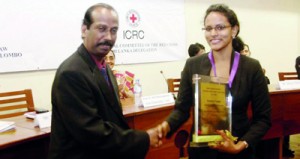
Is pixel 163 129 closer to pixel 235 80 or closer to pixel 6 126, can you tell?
pixel 235 80

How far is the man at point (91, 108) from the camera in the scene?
123 centimetres

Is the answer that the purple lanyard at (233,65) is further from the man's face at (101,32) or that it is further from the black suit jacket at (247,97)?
the man's face at (101,32)

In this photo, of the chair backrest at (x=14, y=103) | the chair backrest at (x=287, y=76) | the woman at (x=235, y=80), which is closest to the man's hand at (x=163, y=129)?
the woman at (x=235, y=80)

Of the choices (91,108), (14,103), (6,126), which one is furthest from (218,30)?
(14,103)

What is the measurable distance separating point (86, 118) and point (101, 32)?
0.36 meters

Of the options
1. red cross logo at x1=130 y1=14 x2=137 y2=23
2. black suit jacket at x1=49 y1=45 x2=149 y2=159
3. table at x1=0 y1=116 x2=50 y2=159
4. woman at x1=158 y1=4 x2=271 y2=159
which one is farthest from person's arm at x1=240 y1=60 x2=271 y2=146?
red cross logo at x1=130 y1=14 x2=137 y2=23

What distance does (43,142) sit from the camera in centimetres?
211

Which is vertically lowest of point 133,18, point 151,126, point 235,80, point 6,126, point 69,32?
point 151,126

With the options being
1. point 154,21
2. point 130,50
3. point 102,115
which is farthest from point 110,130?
point 154,21

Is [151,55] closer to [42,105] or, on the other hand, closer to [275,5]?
[42,105]

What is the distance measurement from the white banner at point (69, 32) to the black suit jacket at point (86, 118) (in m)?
2.48

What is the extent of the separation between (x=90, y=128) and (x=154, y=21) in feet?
12.0

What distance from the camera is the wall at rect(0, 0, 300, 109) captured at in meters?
3.86

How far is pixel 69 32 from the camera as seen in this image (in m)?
3.94
